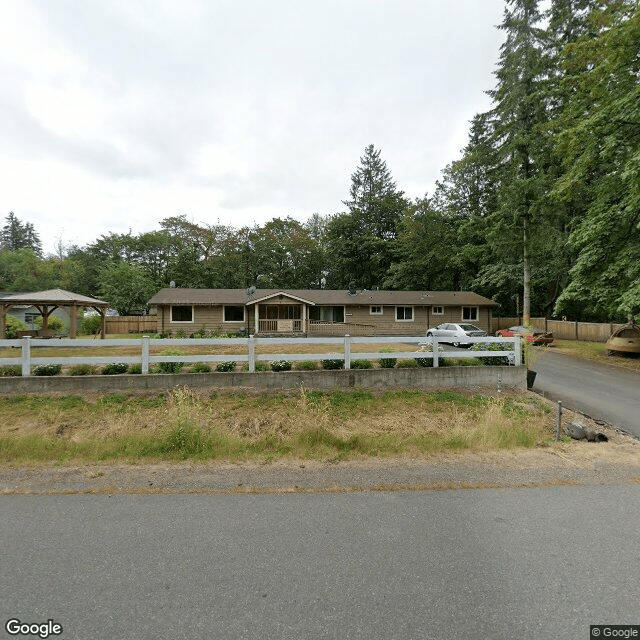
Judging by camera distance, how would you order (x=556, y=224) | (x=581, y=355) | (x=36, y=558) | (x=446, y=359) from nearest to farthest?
(x=36, y=558) < (x=446, y=359) < (x=581, y=355) < (x=556, y=224)

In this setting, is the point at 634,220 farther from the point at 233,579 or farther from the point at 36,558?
the point at 36,558

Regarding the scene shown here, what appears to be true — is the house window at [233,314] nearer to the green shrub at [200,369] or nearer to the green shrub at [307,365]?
the green shrub at [307,365]

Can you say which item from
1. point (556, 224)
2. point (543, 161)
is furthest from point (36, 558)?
point (556, 224)

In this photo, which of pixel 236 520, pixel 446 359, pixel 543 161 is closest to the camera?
pixel 236 520

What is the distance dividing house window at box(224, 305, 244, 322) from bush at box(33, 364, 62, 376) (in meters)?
15.5

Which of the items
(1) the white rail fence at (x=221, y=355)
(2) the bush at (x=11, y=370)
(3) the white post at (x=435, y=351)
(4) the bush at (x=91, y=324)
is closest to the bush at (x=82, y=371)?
(1) the white rail fence at (x=221, y=355)

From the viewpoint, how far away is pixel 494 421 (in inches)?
231

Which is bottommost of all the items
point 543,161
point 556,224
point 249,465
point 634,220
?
point 249,465

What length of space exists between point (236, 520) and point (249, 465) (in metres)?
1.27

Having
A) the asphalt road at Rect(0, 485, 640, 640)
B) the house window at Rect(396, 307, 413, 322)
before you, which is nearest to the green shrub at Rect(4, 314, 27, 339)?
the asphalt road at Rect(0, 485, 640, 640)

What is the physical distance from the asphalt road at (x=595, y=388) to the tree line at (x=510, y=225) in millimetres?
2289

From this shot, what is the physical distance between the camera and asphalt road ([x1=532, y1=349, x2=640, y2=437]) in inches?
279

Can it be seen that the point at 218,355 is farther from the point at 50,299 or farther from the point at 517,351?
the point at 50,299

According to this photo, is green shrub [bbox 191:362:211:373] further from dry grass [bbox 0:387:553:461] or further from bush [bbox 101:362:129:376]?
bush [bbox 101:362:129:376]
